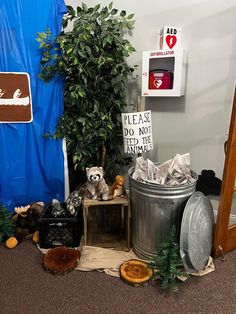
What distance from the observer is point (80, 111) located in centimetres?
207

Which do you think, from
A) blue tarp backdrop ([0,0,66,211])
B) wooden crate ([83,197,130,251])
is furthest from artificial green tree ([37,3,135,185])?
wooden crate ([83,197,130,251])

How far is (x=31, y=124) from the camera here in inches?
82.7

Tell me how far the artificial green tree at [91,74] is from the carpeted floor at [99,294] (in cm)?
88

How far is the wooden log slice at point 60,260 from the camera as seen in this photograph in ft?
5.41

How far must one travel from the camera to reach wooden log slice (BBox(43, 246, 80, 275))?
1.65 meters

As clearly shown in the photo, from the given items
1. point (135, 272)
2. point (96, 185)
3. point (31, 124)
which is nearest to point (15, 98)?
point (31, 124)

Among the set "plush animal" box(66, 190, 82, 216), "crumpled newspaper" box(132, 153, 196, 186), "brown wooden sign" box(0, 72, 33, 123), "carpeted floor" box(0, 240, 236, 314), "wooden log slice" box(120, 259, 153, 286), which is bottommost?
"carpeted floor" box(0, 240, 236, 314)

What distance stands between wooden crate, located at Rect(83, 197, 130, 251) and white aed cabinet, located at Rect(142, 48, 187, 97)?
97 centimetres

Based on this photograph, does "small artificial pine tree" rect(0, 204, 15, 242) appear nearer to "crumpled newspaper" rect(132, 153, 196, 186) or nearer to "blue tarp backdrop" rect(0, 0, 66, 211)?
"blue tarp backdrop" rect(0, 0, 66, 211)

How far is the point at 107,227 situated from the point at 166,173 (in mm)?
761

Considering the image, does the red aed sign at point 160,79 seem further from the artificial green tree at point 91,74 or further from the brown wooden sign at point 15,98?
the brown wooden sign at point 15,98

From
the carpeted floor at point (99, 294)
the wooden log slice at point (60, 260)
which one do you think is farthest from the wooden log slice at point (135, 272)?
the wooden log slice at point (60, 260)

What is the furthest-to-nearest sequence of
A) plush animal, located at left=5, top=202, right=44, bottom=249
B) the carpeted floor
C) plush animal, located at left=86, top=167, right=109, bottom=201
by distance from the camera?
plush animal, located at left=5, top=202, right=44, bottom=249 < plush animal, located at left=86, top=167, right=109, bottom=201 < the carpeted floor

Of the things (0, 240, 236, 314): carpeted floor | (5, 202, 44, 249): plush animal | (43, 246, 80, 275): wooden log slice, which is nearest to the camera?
(0, 240, 236, 314): carpeted floor
